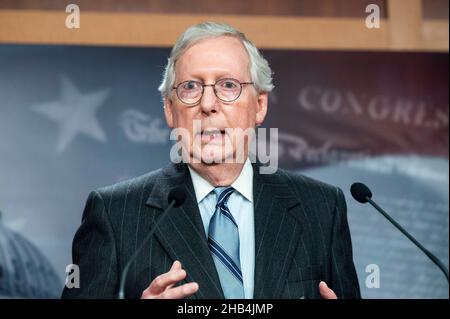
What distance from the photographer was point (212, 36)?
1.90 metres

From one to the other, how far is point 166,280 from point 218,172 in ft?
1.51

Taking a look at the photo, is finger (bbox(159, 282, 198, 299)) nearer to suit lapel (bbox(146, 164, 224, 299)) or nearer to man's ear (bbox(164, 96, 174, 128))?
suit lapel (bbox(146, 164, 224, 299))

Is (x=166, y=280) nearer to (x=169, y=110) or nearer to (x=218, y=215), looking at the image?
(x=218, y=215)

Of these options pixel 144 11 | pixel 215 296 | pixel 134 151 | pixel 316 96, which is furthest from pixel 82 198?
pixel 215 296

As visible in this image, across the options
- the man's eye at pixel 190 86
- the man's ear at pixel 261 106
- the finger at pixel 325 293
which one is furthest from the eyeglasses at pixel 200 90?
the finger at pixel 325 293

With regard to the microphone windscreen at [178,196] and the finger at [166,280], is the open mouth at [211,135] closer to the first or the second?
the microphone windscreen at [178,196]

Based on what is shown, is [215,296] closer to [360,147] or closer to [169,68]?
[169,68]

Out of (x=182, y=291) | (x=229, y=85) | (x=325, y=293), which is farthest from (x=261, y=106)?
(x=182, y=291)

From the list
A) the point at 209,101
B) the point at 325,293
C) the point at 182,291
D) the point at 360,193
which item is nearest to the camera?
the point at 182,291

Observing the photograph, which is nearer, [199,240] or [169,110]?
[199,240]

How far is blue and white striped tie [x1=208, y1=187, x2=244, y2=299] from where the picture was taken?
1.70 m

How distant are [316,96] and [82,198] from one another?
3.39ft

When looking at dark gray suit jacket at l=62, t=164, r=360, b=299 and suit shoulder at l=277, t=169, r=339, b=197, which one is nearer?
dark gray suit jacket at l=62, t=164, r=360, b=299

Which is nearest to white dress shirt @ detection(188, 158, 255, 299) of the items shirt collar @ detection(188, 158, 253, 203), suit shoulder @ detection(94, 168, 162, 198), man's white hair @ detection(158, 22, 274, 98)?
shirt collar @ detection(188, 158, 253, 203)
